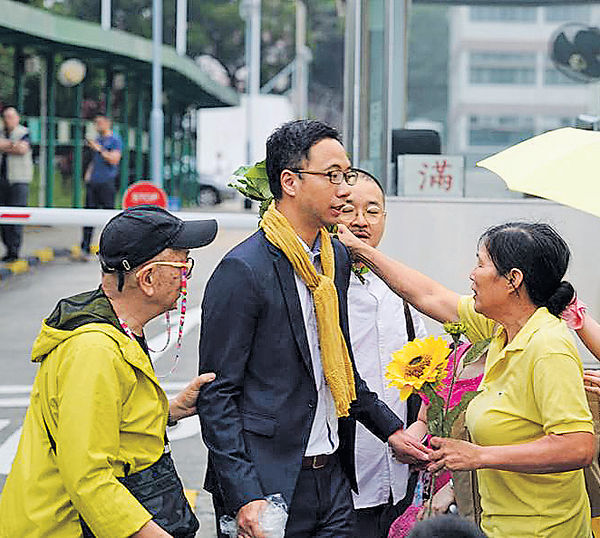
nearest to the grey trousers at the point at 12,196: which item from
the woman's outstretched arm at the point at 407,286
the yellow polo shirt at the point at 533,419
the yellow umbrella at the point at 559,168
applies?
the woman's outstretched arm at the point at 407,286

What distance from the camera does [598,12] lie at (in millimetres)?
11547

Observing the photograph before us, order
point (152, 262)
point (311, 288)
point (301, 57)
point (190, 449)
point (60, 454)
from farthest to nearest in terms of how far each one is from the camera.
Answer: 1. point (301, 57)
2. point (190, 449)
3. point (311, 288)
4. point (152, 262)
5. point (60, 454)

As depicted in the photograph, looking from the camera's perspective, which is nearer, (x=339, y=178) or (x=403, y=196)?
(x=339, y=178)

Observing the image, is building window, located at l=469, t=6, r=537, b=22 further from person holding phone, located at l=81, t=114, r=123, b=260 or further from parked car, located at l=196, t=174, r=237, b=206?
parked car, located at l=196, t=174, r=237, b=206

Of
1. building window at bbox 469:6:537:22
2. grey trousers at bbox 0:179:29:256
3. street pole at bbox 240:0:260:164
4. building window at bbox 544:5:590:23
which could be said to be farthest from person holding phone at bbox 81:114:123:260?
street pole at bbox 240:0:260:164

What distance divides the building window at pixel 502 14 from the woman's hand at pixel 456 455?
8.44 meters

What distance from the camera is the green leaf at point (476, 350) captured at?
12.5ft

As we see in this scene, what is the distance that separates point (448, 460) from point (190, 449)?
4770 millimetres

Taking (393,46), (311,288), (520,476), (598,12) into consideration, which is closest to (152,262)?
(311,288)

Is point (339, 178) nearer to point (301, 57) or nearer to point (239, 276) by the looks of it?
point (239, 276)

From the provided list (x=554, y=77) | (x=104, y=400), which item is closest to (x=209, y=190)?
(x=554, y=77)

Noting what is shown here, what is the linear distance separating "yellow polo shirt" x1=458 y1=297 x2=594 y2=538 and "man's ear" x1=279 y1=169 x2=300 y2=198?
0.81 metres

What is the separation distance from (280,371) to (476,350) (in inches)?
28.6

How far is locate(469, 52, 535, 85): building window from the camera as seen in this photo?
39.2 ft
